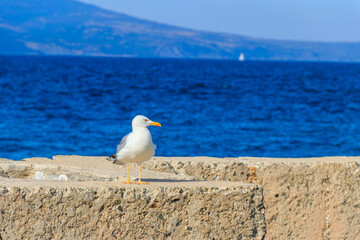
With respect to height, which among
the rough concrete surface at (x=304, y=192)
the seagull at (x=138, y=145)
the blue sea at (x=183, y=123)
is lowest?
the blue sea at (x=183, y=123)

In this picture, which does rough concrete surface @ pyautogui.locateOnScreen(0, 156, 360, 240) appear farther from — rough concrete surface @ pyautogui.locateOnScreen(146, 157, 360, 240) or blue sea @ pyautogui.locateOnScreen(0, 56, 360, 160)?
blue sea @ pyautogui.locateOnScreen(0, 56, 360, 160)

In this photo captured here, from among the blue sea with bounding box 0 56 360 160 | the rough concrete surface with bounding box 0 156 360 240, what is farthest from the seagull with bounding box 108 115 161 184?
the blue sea with bounding box 0 56 360 160

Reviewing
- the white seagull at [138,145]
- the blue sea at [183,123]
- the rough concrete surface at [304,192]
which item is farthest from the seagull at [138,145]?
the blue sea at [183,123]

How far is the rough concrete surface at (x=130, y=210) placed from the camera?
3.80 metres

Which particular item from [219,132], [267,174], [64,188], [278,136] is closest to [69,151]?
[219,132]

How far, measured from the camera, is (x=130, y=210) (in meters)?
3.93

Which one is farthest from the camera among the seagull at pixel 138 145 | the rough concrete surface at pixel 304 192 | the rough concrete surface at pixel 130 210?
the rough concrete surface at pixel 304 192

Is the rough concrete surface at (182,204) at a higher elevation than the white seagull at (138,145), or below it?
below

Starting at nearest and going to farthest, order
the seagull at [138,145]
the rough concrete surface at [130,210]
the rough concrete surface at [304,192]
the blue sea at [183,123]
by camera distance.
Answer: the rough concrete surface at [130,210]
the seagull at [138,145]
the rough concrete surface at [304,192]
the blue sea at [183,123]

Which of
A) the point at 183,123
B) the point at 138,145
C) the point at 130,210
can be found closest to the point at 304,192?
the point at 138,145

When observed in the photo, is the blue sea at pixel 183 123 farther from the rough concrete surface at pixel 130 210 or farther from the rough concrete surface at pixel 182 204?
the rough concrete surface at pixel 130 210

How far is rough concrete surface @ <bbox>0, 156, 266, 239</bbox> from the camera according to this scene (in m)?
3.80

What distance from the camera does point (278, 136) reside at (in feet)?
60.1

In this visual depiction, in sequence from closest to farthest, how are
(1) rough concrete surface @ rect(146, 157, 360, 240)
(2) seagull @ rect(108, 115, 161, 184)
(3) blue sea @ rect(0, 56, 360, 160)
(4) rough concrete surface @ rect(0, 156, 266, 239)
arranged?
(4) rough concrete surface @ rect(0, 156, 266, 239), (2) seagull @ rect(108, 115, 161, 184), (1) rough concrete surface @ rect(146, 157, 360, 240), (3) blue sea @ rect(0, 56, 360, 160)
